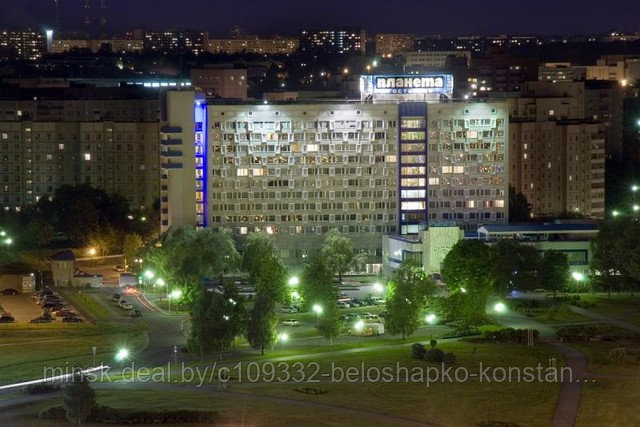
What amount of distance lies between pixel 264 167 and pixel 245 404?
32510mm

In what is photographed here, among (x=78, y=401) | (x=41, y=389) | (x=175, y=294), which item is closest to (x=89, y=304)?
(x=175, y=294)

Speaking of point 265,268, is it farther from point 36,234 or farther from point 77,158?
point 77,158

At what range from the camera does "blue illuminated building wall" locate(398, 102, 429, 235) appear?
69688 millimetres

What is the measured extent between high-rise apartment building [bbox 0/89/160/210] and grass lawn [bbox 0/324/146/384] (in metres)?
37.6

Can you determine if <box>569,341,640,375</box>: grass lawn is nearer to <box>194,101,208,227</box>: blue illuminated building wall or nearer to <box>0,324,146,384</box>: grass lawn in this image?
<box>0,324,146,384</box>: grass lawn

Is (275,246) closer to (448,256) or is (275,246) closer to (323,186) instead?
(323,186)

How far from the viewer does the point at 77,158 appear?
89312mm

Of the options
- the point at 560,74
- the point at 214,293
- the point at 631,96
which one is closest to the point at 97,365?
the point at 214,293

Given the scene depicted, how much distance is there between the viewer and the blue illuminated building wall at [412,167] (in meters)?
69.7

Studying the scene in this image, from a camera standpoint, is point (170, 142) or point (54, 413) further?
point (170, 142)

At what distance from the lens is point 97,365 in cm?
4478

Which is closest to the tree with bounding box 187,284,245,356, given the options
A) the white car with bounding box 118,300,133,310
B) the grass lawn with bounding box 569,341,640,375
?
the grass lawn with bounding box 569,341,640,375

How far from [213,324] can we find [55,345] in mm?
6406

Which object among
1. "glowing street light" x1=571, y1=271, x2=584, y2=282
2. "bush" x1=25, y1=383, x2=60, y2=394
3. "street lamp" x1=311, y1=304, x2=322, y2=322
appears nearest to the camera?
"bush" x1=25, y1=383, x2=60, y2=394
